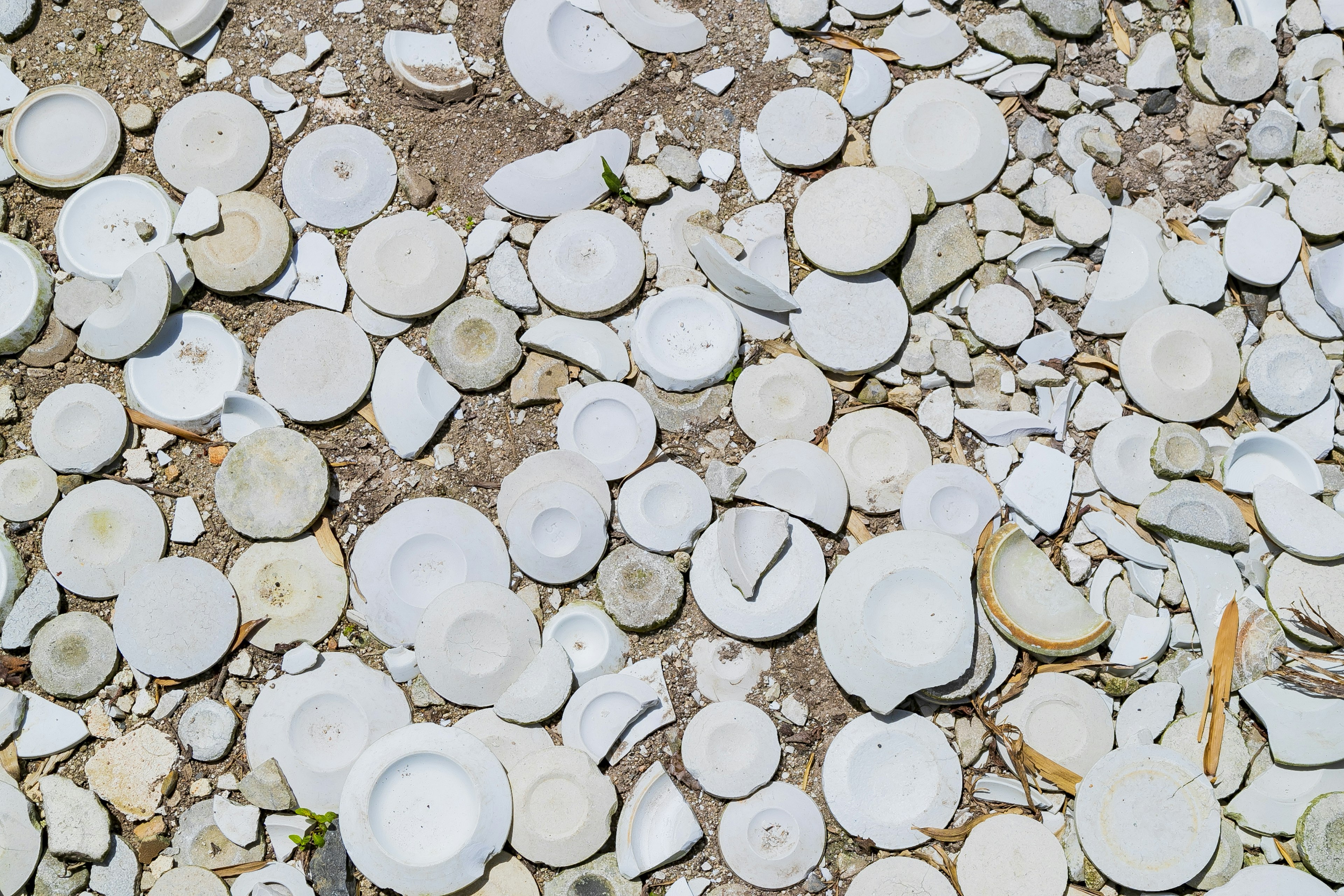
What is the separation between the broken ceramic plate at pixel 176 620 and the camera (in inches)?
103

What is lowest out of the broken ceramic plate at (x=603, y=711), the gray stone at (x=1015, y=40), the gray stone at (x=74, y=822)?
the gray stone at (x=74, y=822)

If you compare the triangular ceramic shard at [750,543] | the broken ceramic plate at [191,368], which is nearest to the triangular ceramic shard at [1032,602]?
the triangular ceramic shard at [750,543]

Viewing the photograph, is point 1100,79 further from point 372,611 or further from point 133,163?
point 133,163

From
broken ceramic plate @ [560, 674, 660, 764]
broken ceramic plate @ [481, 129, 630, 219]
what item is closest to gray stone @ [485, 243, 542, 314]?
broken ceramic plate @ [481, 129, 630, 219]

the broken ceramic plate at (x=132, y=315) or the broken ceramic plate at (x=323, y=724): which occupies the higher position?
the broken ceramic plate at (x=132, y=315)

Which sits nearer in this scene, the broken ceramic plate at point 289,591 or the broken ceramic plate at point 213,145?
the broken ceramic plate at point 289,591

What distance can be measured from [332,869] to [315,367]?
1539 millimetres

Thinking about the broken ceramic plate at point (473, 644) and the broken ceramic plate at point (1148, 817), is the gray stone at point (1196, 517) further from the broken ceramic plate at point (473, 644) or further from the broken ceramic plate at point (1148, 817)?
the broken ceramic plate at point (473, 644)

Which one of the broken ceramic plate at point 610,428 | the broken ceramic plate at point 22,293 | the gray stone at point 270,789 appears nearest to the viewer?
the gray stone at point 270,789

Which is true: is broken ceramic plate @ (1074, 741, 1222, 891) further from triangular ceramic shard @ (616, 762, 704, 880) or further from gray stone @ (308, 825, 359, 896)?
gray stone @ (308, 825, 359, 896)

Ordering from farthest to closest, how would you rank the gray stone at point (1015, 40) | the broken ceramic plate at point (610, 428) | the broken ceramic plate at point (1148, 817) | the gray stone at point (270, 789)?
the gray stone at point (1015, 40)
the broken ceramic plate at point (610, 428)
the gray stone at point (270, 789)
the broken ceramic plate at point (1148, 817)

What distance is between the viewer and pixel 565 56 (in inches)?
113

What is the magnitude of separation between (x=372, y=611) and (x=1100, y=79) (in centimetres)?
303

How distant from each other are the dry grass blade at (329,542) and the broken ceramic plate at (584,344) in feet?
2.81
